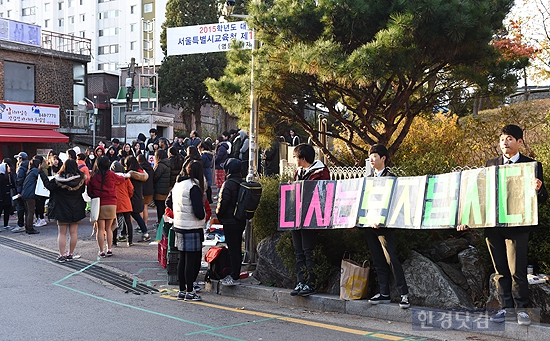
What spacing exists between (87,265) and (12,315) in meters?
3.62

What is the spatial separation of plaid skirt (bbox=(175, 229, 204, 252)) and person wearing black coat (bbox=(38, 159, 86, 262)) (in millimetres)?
3581

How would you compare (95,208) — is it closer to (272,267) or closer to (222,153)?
(272,267)

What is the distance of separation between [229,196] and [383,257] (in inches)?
96.2

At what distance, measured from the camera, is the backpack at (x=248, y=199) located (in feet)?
26.3

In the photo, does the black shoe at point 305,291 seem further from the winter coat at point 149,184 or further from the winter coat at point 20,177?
the winter coat at point 20,177

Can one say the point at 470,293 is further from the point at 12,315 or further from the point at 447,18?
the point at 12,315

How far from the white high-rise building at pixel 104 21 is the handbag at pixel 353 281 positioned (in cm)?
6276

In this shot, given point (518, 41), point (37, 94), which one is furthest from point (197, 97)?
point (518, 41)

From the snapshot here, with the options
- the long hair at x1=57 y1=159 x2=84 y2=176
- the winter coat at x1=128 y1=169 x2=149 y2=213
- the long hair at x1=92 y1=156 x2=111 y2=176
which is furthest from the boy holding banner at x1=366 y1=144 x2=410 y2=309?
the winter coat at x1=128 y1=169 x2=149 y2=213

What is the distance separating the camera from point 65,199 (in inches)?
416

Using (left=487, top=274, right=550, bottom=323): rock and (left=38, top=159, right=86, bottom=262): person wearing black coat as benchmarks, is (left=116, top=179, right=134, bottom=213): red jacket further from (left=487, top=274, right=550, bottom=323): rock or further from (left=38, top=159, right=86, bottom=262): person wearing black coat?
(left=487, top=274, right=550, bottom=323): rock

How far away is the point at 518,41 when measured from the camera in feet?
65.0

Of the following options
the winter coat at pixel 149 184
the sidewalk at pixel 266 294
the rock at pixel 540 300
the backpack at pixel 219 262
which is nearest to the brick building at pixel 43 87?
the winter coat at pixel 149 184

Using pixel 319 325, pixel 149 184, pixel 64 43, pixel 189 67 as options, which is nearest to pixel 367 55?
pixel 319 325
